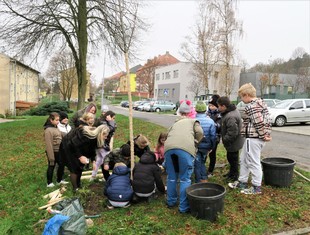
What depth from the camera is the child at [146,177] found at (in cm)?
461

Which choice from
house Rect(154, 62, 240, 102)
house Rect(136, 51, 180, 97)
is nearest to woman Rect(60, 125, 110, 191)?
house Rect(154, 62, 240, 102)

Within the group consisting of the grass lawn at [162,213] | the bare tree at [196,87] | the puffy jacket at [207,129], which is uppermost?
the bare tree at [196,87]

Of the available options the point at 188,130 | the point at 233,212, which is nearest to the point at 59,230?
the point at 188,130

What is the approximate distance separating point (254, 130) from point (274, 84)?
43.7 m

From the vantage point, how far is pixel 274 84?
147 ft

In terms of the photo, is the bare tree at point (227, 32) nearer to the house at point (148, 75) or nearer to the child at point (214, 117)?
the child at point (214, 117)

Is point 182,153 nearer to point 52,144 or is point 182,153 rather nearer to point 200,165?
point 200,165

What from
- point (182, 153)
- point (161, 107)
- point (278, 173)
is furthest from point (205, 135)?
point (161, 107)

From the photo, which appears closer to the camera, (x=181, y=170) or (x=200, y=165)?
(x=181, y=170)

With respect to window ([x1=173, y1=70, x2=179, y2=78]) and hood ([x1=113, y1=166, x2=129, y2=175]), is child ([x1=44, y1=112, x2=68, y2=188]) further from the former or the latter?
window ([x1=173, y1=70, x2=179, y2=78])

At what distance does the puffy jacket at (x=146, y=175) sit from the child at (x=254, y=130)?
1.60 meters

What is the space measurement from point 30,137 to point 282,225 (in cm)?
1134

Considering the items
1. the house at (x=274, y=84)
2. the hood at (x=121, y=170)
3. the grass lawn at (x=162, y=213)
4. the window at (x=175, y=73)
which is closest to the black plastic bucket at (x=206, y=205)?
the grass lawn at (x=162, y=213)

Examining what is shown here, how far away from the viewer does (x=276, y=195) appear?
4945mm
